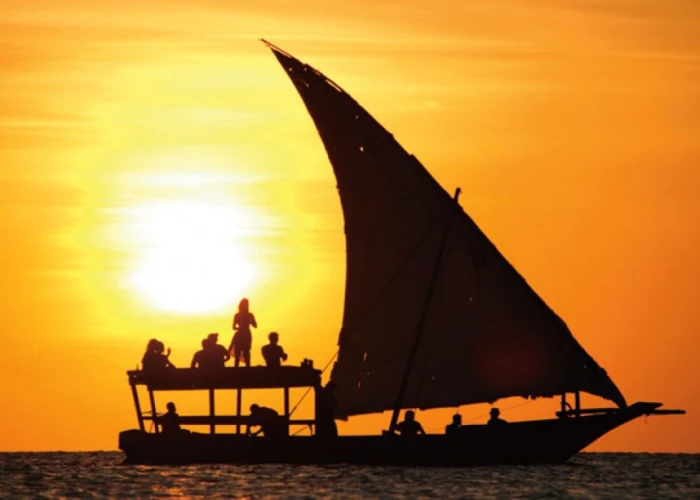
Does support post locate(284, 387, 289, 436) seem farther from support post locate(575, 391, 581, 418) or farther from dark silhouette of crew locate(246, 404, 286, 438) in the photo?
support post locate(575, 391, 581, 418)

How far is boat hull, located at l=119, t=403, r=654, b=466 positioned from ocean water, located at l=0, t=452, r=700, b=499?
56 centimetres

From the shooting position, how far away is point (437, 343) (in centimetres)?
6506

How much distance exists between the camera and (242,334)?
62875 millimetres

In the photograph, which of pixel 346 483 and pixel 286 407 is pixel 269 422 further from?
pixel 346 483

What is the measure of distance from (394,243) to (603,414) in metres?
9.89

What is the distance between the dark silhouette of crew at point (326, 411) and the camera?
63.8 meters

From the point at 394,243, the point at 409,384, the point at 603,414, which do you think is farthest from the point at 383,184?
the point at 603,414

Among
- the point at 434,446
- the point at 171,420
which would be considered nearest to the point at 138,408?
the point at 171,420

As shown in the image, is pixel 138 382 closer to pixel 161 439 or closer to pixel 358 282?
pixel 161 439

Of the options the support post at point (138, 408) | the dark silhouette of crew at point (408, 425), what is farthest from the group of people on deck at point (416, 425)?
the support post at point (138, 408)

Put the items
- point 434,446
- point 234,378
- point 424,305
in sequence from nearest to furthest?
point 424,305 → point 434,446 → point 234,378

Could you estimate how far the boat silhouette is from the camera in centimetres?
6397

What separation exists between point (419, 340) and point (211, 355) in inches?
296

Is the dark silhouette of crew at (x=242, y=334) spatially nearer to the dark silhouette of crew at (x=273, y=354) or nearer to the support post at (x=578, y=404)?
the dark silhouette of crew at (x=273, y=354)
